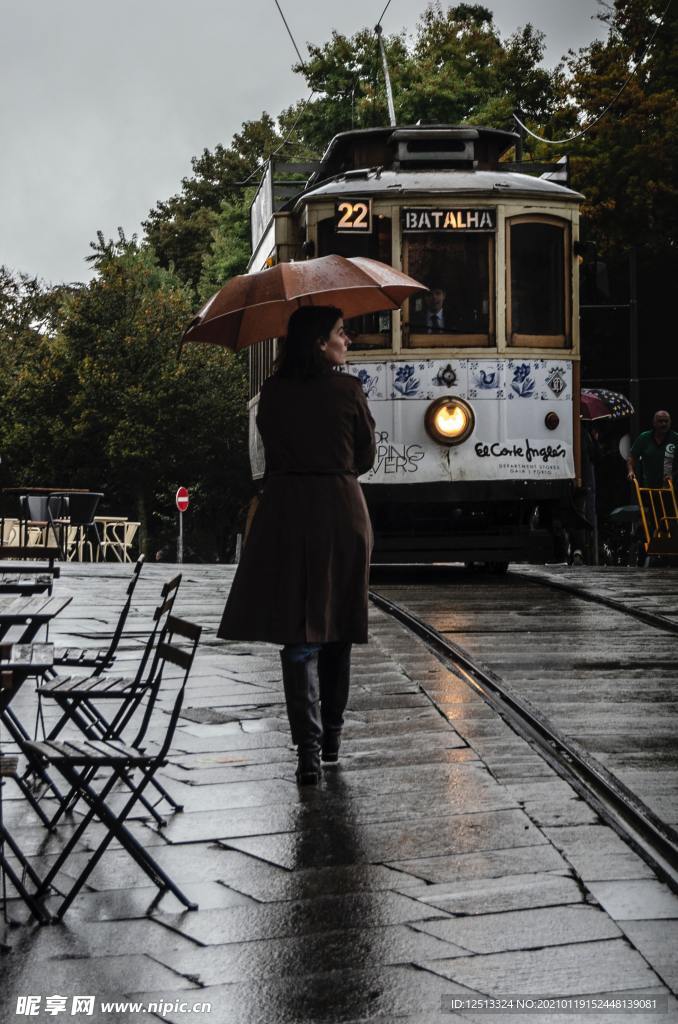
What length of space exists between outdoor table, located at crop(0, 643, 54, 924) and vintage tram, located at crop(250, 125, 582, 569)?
30.2 feet

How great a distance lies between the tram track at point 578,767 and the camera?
4.81 m

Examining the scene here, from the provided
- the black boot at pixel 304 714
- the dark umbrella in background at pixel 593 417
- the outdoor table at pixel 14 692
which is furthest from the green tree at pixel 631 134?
the outdoor table at pixel 14 692

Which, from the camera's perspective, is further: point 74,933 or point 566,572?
point 566,572

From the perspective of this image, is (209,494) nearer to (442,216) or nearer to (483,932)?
(442,216)

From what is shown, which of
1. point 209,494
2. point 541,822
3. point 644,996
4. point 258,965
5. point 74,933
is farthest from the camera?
point 209,494

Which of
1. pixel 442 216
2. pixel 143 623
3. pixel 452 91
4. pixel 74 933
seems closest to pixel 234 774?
pixel 74 933

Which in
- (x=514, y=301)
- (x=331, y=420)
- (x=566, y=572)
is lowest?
(x=566, y=572)

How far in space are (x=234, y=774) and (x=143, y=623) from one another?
569cm

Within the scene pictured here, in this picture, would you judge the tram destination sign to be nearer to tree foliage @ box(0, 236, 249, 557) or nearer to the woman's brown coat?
the woman's brown coat

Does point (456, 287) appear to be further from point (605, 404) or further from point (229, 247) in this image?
point (229, 247)

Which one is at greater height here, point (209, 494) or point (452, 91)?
point (452, 91)

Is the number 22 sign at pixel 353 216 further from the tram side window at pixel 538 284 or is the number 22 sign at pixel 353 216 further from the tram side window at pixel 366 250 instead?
the tram side window at pixel 538 284

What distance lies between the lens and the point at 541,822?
201 inches

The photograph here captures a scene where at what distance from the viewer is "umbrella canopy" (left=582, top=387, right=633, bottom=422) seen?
19562 mm
